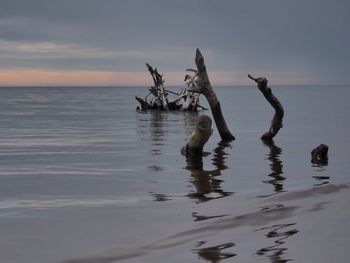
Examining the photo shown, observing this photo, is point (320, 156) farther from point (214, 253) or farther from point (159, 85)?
point (159, 85)

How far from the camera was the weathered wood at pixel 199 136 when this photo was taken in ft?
56.6

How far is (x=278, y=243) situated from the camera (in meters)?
7.46

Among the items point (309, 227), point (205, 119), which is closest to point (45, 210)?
point (309, 227)

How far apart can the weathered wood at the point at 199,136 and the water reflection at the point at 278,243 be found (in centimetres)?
878

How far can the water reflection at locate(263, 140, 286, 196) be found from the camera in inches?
508

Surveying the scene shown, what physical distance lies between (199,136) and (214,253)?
34.8 ft

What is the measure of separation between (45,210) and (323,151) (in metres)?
9.96

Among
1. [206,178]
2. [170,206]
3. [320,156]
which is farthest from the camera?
[320,156]

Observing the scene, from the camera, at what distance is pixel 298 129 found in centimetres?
3194

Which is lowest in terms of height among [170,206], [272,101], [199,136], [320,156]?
[170,206]

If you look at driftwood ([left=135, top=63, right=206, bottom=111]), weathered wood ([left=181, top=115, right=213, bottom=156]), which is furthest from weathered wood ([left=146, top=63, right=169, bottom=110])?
weathered wood ([left=181, top=115, right=213, bottom=156])

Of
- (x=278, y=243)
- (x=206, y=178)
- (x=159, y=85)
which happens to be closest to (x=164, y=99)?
(x=159, y=85)

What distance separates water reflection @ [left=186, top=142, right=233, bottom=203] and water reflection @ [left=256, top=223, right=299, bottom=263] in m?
2.68

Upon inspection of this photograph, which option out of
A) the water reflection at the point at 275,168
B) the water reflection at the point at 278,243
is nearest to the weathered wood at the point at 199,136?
the water reflection at the point at 275,168
